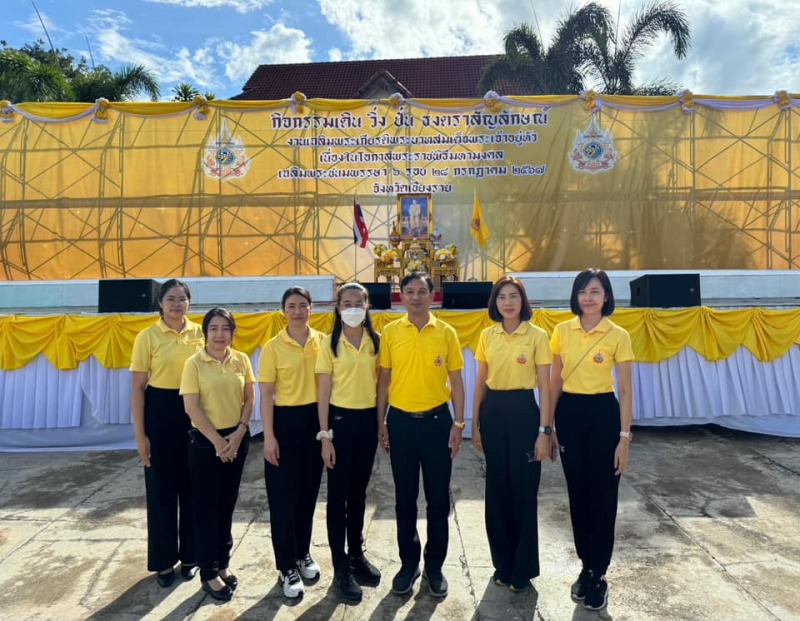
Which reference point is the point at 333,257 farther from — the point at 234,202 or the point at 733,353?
the point at 733,353

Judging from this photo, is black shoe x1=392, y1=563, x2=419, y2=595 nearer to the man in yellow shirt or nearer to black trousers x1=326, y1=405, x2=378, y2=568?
the man in yellow shirt

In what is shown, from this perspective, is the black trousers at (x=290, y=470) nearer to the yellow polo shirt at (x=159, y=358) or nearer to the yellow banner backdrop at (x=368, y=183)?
the yellow polo shirt at (x=159, y=358)

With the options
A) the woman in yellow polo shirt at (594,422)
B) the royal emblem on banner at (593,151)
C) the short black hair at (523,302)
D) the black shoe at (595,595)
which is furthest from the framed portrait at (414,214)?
the black shoe at (595,595)

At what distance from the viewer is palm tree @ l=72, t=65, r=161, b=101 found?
13016 mm

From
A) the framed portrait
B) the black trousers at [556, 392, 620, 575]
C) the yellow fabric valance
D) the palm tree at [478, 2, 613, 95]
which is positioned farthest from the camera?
the palm tree at [478, 2, 613, 95]

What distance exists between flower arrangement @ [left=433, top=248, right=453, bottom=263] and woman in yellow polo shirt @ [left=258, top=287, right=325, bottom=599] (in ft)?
15.2

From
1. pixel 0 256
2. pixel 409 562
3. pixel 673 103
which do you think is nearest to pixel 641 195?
pixel 673 103

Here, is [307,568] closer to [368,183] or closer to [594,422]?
[594,422]

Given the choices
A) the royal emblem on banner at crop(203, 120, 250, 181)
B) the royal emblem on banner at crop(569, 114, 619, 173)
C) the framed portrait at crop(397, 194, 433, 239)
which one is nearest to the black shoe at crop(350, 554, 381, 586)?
the framed portrait at crop(397, 194, 433, 239)

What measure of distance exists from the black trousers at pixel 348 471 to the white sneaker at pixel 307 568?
18 cm

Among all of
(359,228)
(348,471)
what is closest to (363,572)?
(348,471)

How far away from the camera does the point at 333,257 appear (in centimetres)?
796

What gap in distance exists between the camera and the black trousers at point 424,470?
2.15m

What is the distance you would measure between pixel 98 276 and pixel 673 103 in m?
9.62
